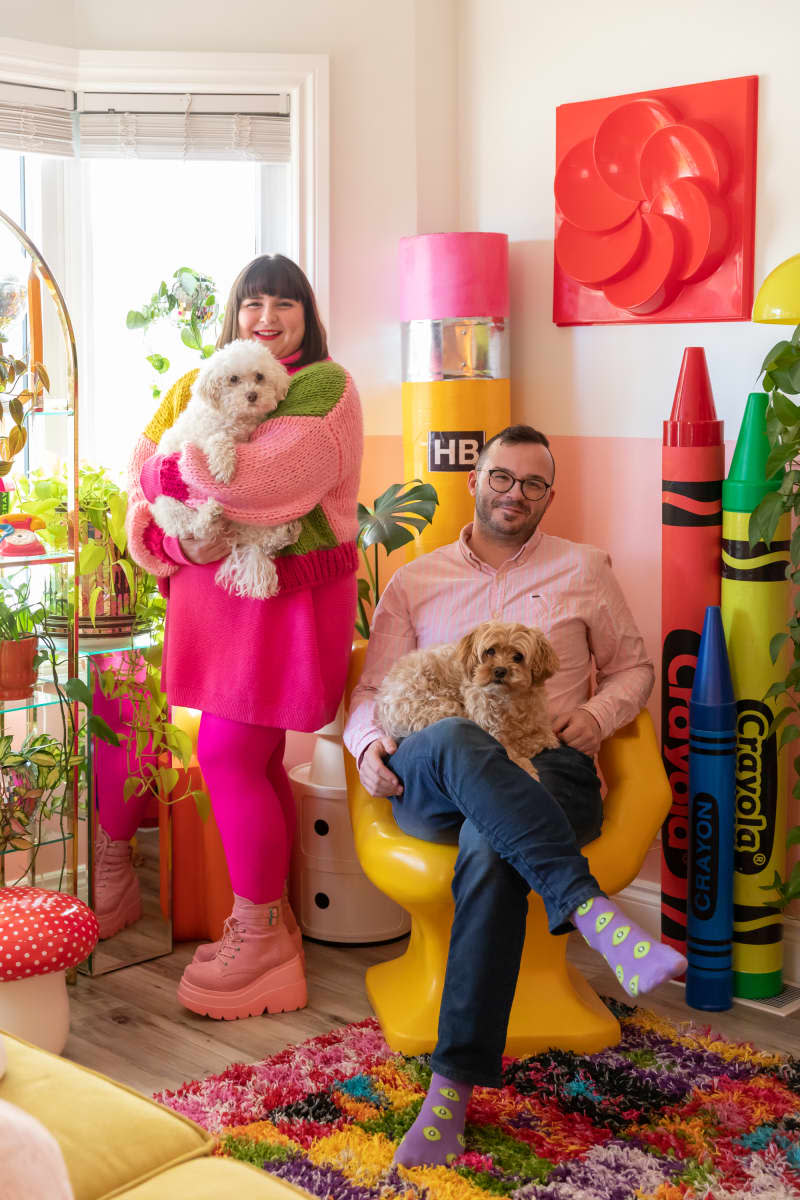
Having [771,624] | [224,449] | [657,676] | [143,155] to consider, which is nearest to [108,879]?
[224,449]

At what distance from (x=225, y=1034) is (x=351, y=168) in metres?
2.22

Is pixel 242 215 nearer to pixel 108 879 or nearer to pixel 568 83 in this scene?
pixel 568 83

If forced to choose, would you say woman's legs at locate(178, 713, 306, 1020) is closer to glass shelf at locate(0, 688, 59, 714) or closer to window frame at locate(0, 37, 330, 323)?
glass shelf at locate(0, 688, 59, 714)

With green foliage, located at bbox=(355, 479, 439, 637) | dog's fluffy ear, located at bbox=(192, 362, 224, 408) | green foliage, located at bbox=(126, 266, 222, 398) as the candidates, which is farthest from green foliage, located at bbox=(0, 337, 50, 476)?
green foliage, located at bbox=(355, 479, 439, 637)

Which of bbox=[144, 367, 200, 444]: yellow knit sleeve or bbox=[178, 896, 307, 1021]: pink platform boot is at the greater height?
bbox=[144, 367, 200, 444]: yellow knit sleeve

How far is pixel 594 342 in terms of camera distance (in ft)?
10.2

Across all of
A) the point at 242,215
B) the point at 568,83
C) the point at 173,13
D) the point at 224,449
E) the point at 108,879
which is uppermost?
the point at 173,13

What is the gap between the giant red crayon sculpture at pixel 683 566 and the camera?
8.86 ft

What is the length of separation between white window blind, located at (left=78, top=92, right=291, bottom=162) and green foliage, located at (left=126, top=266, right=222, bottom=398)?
0.32 metres

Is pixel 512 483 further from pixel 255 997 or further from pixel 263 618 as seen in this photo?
pixel 255 997

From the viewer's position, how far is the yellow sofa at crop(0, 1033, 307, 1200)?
123 cm


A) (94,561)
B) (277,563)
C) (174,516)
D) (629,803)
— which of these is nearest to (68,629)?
(94,561)

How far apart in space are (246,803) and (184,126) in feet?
5.99

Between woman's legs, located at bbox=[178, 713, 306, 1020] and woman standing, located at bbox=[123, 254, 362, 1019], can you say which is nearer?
woman standing, located at bbox=[123, 254, 362, 1019]
